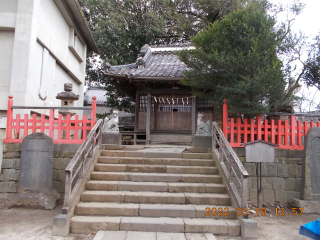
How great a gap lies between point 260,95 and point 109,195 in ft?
15.7

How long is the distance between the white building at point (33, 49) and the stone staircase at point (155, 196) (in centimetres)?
399

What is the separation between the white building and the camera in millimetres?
7707

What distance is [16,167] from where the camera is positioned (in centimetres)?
640

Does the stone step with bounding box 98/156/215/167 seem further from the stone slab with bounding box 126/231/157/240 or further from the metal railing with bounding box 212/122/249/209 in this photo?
the stone slab with bounding box 126/231/157/240

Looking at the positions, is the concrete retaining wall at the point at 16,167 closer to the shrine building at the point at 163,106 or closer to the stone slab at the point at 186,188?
the stone slab at the point at 186,188

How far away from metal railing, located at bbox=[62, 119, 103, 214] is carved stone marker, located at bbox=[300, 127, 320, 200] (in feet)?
19.4

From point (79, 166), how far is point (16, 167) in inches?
97.1

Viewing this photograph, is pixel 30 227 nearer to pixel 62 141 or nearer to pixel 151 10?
pixel 62 141

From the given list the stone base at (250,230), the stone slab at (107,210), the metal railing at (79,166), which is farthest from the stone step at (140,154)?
the stone base at (250,230)

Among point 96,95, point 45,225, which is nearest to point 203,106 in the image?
point 45,225

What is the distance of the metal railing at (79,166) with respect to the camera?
4594 mm

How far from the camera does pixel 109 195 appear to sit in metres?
5.27

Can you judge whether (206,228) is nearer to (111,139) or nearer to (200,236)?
(200,236)

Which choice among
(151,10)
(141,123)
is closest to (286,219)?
(141,123)
